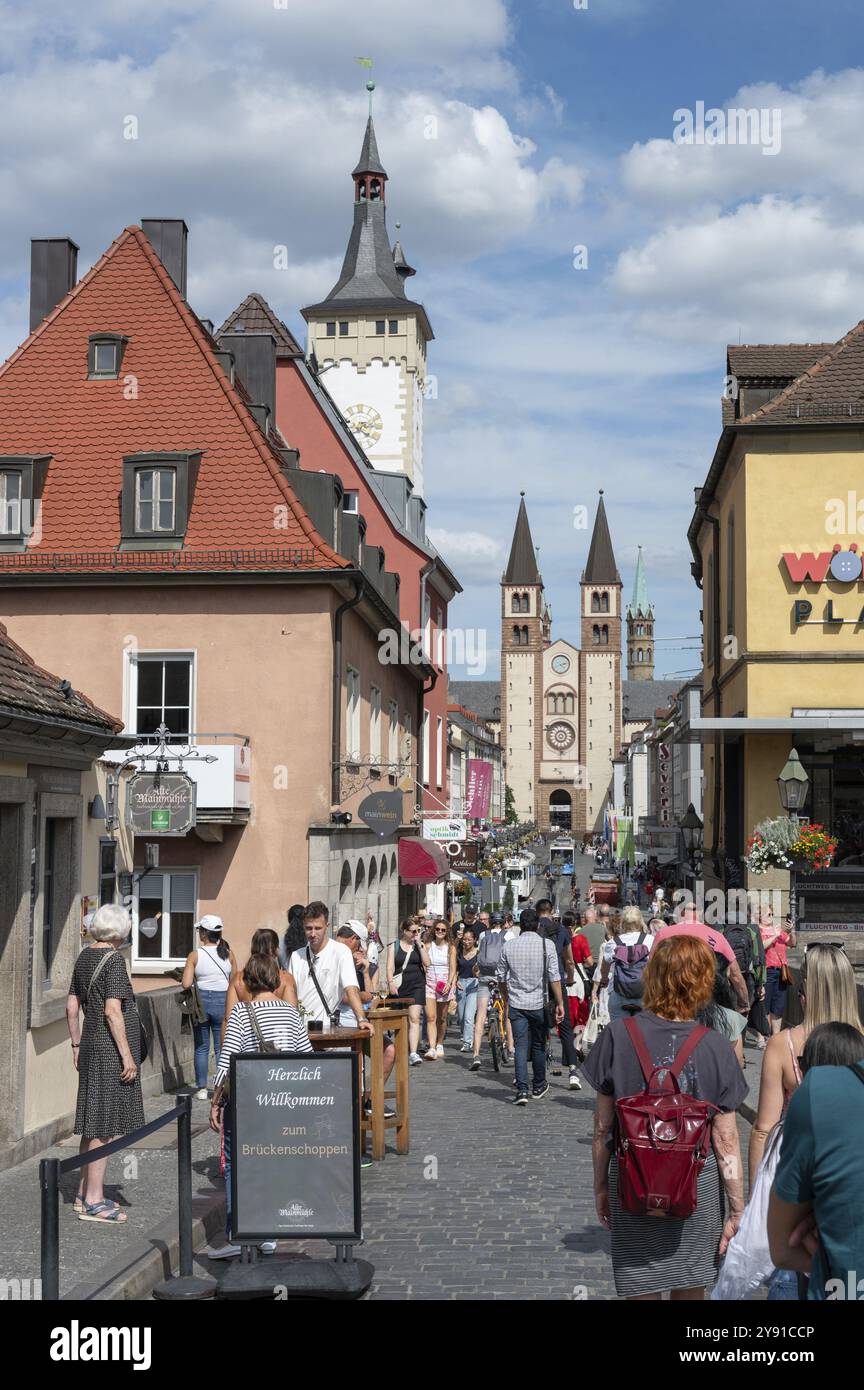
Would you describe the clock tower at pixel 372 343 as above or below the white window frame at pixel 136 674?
above

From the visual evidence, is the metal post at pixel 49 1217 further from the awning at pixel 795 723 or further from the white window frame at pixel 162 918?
the awning at pixel 795 723

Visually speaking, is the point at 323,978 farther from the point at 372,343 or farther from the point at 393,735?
the point at 372,343

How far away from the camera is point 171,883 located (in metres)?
20.5

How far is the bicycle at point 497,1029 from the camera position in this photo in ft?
55.2

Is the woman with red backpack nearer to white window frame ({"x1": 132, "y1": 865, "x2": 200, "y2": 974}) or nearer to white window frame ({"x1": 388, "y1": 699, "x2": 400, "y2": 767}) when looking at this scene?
white window frame ({"x1": 132, "y1": 865, "x2": 200, "y2": 974})

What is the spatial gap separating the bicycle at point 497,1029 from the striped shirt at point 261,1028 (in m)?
8.06

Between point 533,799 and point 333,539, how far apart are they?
432 feet

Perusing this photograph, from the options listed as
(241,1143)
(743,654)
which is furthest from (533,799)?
(241,1143)

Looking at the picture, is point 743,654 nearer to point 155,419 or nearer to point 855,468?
point 855,468

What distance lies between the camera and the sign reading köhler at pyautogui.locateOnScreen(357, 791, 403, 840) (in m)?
20.9

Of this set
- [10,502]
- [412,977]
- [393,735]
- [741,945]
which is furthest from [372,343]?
[741,945]

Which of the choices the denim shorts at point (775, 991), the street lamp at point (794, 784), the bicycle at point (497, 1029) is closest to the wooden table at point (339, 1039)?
the bicycle at point (497, 1029)

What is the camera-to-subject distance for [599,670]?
513 feet

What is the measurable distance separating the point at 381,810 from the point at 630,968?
30.3ft
